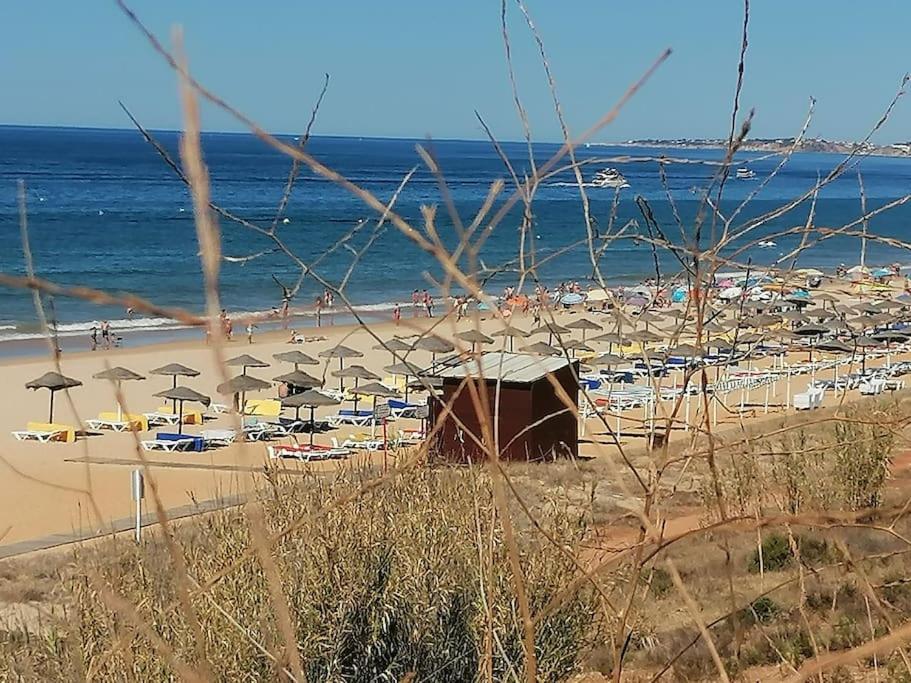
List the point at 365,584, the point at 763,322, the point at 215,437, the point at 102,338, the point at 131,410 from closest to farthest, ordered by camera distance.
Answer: the point at 763,322 < the point at 365,584 < the point at 215,437 < the point at 131,410 < the point at 102,338

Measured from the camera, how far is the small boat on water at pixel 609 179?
1238 mm

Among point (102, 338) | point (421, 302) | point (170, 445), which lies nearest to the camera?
point (170, 445)

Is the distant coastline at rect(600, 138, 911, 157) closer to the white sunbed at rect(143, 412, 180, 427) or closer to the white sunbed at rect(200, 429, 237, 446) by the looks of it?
the white sunbed at rect(200, 429, 237, 446)

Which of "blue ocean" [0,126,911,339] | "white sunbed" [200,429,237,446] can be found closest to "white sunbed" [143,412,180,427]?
"white sunbed" [200,429,237,446]

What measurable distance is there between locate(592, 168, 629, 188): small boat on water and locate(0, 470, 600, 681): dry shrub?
67.5 inches

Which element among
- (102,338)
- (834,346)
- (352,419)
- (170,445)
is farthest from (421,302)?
(834,346)

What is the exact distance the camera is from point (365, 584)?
3438mm

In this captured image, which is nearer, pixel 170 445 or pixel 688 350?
pixel 688 350

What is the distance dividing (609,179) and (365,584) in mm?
2386

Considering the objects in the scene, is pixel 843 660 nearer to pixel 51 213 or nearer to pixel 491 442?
pixel 491 442

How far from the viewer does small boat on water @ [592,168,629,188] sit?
1238 millimetres

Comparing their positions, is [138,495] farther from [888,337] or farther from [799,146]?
[888,337]

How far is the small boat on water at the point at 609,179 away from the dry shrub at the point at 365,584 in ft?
5.62

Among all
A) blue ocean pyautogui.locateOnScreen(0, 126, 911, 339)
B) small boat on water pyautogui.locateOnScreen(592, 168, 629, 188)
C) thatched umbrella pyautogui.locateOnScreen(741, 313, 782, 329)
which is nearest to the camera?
small boat on water pyautogui.locateOnScreen(592, 168, 629, 188)
